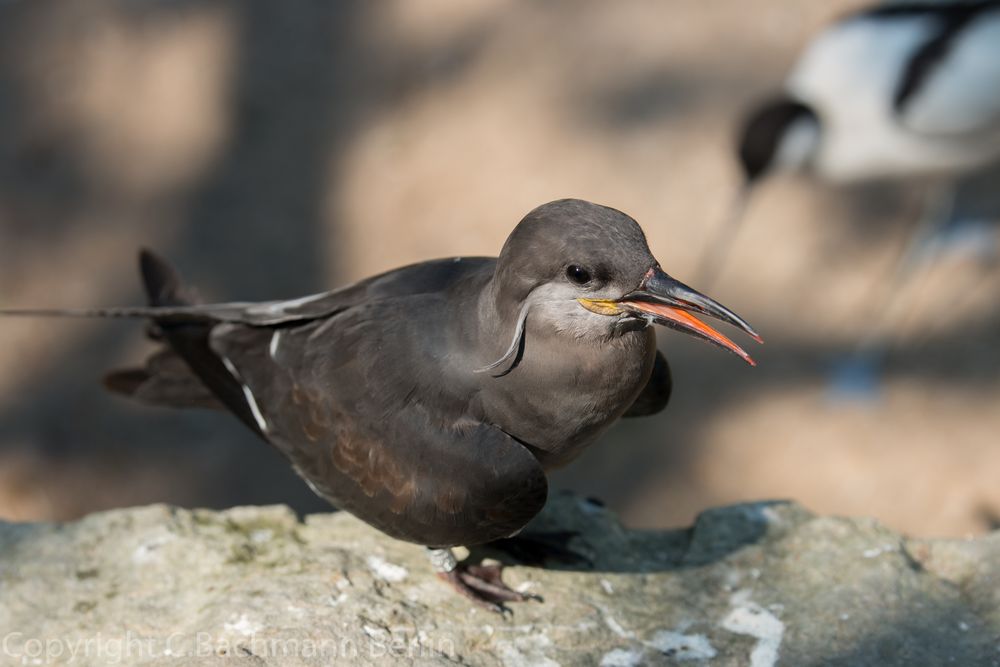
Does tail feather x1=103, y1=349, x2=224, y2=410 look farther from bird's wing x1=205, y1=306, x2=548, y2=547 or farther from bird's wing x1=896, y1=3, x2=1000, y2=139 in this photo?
bird's wing x1=896, y1=3, x2=1000, y2=139

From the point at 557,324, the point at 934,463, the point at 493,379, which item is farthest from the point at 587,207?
the point at 934,463

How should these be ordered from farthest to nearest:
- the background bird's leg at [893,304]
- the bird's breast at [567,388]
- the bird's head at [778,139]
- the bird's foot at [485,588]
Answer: the bird's head at [778,139]
the background bird's leg at [893,304]
the bird's foot at [485,588]
the bird's breast at [567,388]

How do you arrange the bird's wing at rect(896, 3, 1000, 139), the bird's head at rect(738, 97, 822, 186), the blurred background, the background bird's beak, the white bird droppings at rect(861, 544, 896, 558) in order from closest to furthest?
1. the background bird's beak
2. the white bird droppings at rect(861, 544, 896, 558)
3. the bird's wing at rect(896, 3, 1000, 139)
4. the blurred background
5. the bird's head at rect(738, 97, 822, 186)

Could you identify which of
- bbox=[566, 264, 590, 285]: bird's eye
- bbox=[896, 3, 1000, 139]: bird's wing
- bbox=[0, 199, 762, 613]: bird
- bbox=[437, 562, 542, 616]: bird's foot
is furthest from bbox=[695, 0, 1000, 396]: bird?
bbox=[566, 264, 590, 285]: bird's eye

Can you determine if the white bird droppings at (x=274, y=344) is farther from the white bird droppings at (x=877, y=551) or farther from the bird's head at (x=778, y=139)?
the bird's head at (x=778, y=139)

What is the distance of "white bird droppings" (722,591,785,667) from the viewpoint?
8.13 feet

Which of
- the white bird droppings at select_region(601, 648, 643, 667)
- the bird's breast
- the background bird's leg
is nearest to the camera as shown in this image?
the bird's breast

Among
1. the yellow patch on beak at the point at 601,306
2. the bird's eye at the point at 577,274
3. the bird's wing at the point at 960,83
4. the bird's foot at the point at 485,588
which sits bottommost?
the bird's foot at the point at 485,588

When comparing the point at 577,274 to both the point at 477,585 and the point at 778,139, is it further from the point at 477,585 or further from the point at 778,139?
the point at 778,139

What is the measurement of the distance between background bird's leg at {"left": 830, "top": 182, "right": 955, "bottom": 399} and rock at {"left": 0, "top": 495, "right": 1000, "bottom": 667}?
2427 mm

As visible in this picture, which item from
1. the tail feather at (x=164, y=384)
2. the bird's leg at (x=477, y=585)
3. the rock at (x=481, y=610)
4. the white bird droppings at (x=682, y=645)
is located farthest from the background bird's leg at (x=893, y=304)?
the tail feather at (x=164, y=384)

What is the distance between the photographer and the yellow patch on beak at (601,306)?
7.51 feet

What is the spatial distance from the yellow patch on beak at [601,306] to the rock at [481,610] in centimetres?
83

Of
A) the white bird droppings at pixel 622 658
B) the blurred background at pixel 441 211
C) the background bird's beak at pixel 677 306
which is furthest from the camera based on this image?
the blurred background at pixel 441 211
